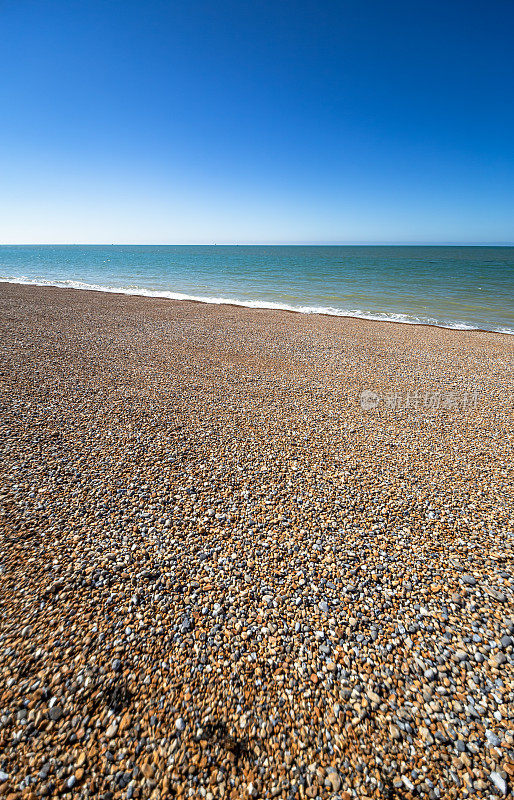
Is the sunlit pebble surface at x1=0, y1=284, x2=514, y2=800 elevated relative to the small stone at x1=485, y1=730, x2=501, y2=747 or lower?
elevated

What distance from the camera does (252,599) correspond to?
3307 mm

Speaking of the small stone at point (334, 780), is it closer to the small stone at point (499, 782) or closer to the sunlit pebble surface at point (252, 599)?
the sunlit pebble surface at point (252, 599)

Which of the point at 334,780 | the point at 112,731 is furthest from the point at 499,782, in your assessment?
the point at 112,731

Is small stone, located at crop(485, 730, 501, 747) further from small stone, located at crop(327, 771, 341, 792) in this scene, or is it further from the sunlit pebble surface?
small stone, located at crop(327, 771, 341, 792)

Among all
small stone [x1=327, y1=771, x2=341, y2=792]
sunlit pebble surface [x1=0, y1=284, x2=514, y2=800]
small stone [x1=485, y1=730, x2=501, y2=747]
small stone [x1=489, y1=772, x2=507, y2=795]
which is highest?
sunlit pebble surface [x1=0, y1=284, x2=514, y2=800]

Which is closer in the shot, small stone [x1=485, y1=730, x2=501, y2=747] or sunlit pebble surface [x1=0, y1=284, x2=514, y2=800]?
sunlit pebble surface [x1=0, y1=284, x2=514, y2=800]

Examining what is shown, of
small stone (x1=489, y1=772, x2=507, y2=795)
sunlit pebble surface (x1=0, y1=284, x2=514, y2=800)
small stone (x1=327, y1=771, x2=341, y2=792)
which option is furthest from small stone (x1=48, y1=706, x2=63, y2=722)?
small stone (x1=489, y1=772, x2=507, y2=795)

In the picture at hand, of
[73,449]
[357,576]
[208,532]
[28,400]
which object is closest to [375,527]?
[357,576]

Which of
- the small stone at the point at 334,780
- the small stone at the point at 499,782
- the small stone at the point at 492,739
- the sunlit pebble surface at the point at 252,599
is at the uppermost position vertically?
the sunlit pebble surface at the point at 252,599

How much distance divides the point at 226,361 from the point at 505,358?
972 cm

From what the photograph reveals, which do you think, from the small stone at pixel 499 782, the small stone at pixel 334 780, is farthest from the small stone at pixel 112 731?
the small stone at pixel 499 782

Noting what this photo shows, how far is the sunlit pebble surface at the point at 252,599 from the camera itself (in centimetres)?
228

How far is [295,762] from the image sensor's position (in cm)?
228

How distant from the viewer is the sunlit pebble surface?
228cm
